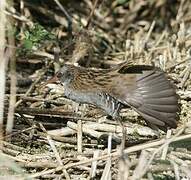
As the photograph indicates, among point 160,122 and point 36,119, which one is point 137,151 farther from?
point 36,119

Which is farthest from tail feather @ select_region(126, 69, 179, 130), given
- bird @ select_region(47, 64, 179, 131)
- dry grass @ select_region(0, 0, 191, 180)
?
dry grass @ select_region(0, 0, 191, 180)

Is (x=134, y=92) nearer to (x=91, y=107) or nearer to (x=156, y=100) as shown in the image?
(x=156, y=100)

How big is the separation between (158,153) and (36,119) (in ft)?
3.75

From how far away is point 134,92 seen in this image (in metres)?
3.88

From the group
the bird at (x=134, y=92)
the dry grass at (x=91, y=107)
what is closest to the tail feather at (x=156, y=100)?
the bird at (x=134, y=92)

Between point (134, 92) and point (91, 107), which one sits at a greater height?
point (134, 92)

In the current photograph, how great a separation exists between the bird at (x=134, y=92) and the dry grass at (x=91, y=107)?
0.13 metres

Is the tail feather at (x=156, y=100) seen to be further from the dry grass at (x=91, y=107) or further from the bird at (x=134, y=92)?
the dry grass at (x=91, y=107)

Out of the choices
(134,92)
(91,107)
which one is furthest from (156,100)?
(91,107)

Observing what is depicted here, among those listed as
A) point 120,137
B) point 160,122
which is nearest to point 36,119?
point 120,137

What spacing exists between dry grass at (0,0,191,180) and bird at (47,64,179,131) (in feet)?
0.44

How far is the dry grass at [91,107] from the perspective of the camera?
3.41 meters

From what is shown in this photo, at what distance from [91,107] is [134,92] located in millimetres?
674

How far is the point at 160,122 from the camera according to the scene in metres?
3.80
